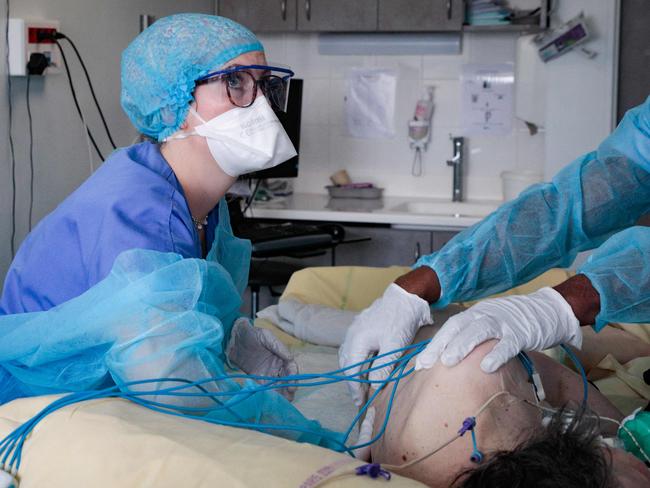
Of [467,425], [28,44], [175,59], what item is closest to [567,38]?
[28,44]

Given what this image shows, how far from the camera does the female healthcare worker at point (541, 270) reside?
60.9 inches

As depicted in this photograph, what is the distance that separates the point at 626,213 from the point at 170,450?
1.36m

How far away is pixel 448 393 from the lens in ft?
4.56

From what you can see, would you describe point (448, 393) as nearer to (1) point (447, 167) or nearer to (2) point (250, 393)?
(2) point (250, 393)

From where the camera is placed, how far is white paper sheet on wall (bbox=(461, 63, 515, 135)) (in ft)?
14.0

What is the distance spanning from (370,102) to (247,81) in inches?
110

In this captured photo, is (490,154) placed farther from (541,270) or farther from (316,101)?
(541,270)

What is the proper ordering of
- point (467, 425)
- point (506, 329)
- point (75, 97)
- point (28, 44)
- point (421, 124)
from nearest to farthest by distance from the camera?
point (467, 425) < point (506, 329) < point (28, 44) < point (75, 97) < point (421, 124)

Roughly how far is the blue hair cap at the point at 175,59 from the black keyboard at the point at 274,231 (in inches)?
69.9

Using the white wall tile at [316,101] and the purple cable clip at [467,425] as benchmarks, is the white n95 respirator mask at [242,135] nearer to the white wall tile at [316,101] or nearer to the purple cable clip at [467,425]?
the purple cable clip at [467,425]

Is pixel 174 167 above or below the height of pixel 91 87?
below

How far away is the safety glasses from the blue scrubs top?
24 cm

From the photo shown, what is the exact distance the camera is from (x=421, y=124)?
4.32 m

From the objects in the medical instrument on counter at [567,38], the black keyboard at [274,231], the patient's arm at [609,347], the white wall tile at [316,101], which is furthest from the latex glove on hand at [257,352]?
the white wall tile at [316,101]
